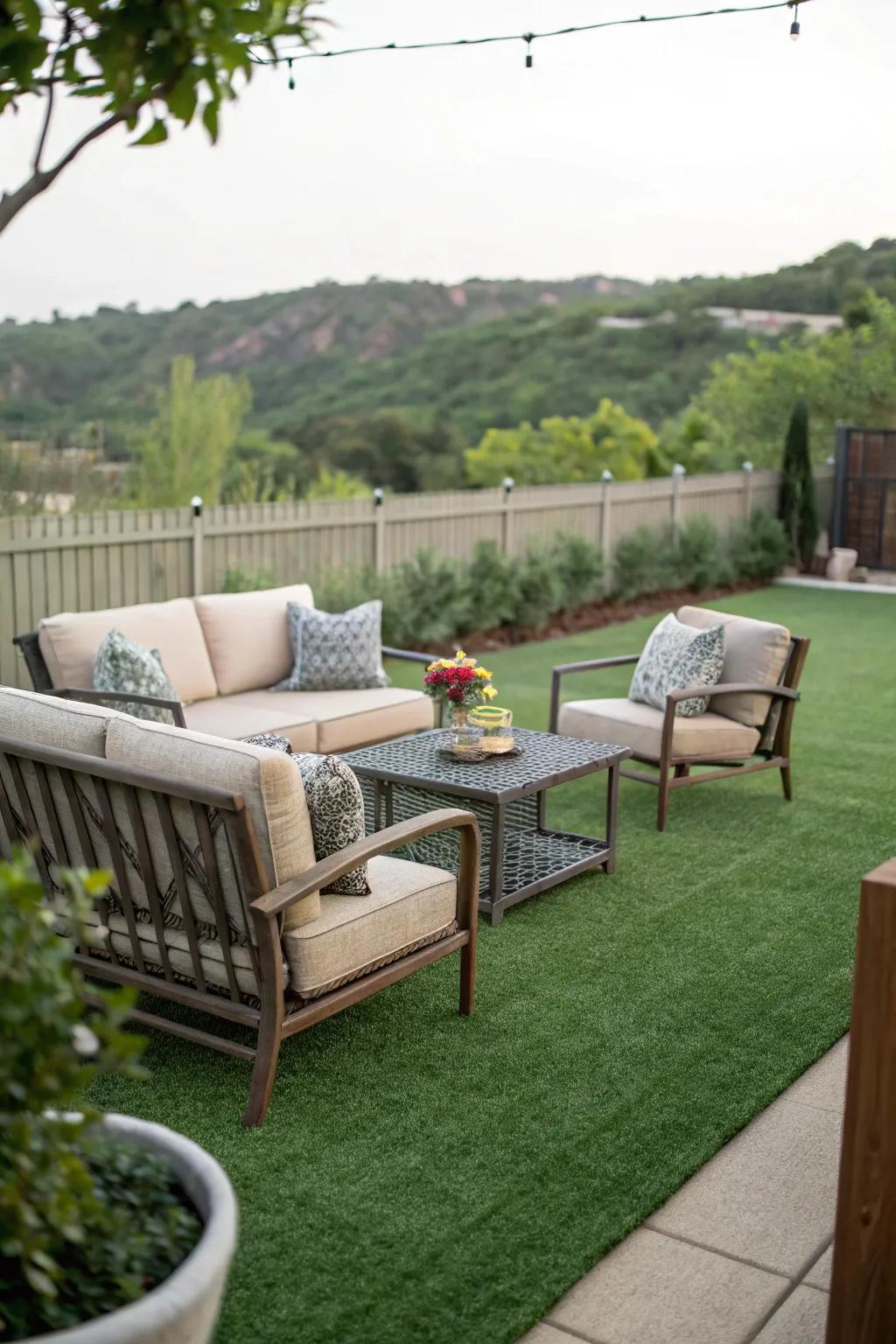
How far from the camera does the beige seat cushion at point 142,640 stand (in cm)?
623

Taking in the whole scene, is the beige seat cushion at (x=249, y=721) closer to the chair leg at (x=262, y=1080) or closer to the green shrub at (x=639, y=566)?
the chair leg at (x=262, y=1080)

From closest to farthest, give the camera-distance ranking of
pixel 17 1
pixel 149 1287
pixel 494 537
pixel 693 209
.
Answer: pixel 17 1
pixel 149 1287
pixel 494 537
pixel 693 209

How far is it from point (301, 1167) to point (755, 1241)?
1.08 m

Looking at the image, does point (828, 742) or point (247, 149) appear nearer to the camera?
point (828, 742)

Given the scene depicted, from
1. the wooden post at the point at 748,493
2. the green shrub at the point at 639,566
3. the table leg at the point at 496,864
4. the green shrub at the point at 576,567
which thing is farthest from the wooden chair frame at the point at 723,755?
the wooden post at the point at 748,493

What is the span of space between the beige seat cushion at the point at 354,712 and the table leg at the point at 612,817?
1604mm

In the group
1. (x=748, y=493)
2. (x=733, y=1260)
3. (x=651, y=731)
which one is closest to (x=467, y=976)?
(x=733, y=1260)

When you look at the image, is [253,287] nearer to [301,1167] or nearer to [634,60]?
[634,60]

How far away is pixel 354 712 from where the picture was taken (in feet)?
22.1

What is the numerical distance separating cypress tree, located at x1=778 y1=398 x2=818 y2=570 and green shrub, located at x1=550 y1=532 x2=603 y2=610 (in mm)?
4500

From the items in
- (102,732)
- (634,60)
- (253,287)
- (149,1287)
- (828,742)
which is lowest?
(828,742)

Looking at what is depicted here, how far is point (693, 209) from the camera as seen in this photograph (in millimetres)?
33875

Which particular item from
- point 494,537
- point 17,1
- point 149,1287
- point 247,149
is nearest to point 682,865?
point 149,1287

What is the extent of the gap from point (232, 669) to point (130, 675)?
1.08 metres
